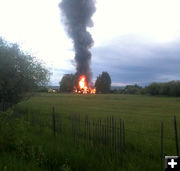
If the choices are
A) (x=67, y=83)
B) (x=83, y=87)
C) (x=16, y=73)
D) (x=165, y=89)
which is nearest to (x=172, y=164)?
(x=16, y=73)

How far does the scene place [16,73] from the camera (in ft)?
53.7

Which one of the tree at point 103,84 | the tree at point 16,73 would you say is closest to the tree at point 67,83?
the tree at point 103,84

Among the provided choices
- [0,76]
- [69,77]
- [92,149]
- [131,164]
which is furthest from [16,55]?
[69,77]

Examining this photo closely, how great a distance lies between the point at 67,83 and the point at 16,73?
91285mm

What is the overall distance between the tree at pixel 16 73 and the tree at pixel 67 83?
83815mm

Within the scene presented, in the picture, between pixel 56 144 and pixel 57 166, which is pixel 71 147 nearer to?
pixel 56 144

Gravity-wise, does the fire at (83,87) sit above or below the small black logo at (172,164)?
above

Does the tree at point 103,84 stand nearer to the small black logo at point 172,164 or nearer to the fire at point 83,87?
the fire at point 83,87

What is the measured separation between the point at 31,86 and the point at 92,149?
13085mm

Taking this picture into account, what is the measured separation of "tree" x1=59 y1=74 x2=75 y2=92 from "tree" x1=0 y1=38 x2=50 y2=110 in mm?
83815

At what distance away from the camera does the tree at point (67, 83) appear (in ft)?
343

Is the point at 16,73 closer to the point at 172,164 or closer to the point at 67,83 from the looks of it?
the point at 172,164

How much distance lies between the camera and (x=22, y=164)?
4.97 metres

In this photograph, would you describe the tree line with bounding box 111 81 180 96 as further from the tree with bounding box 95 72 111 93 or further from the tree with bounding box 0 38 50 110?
the tree with bounding box 0 38 50 110
